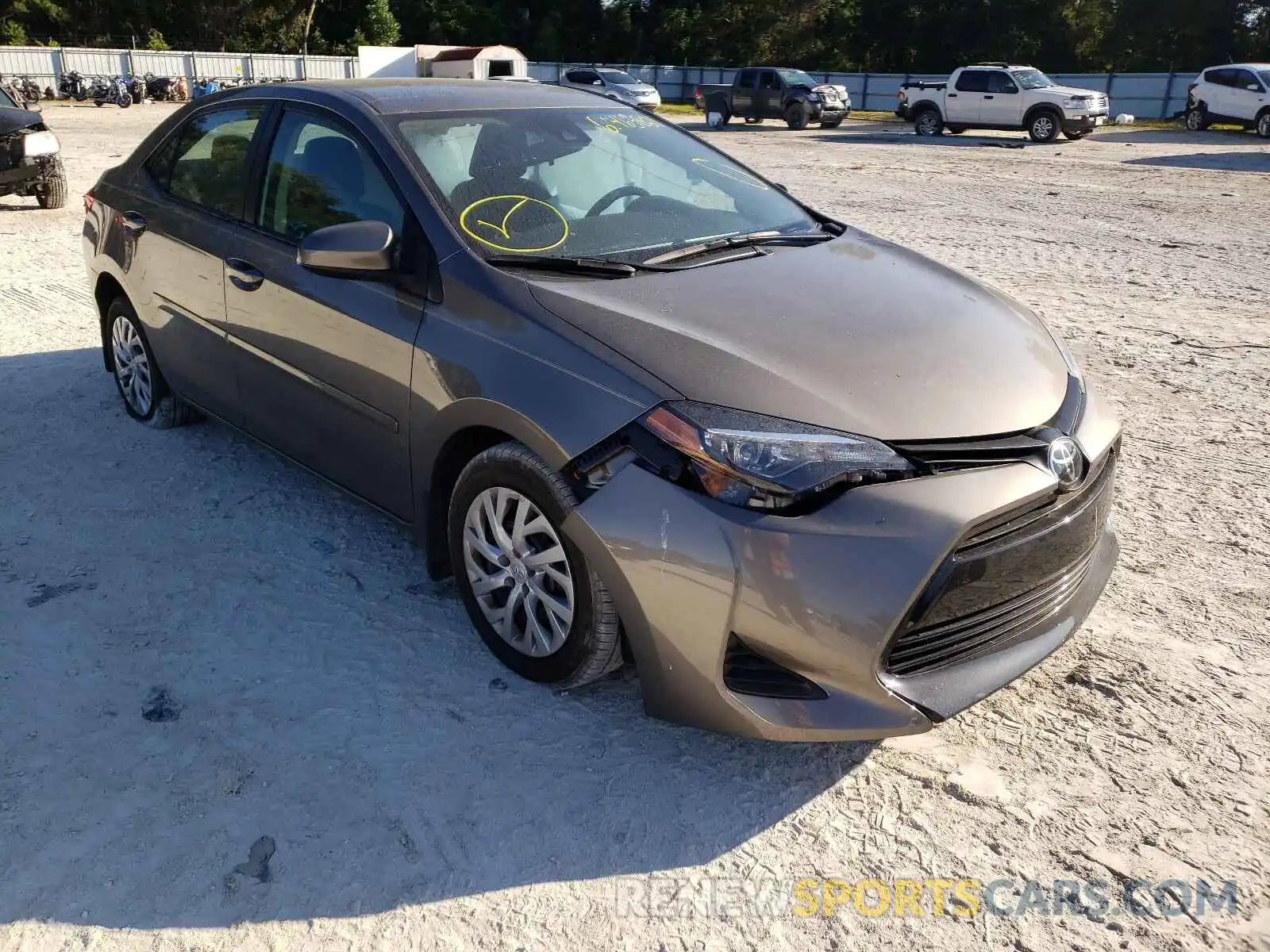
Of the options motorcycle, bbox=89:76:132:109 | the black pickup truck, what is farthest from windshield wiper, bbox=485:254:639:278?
motorcycle, bbox=89:76:132:109

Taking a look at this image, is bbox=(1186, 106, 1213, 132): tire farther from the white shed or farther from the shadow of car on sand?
the shadow of car on sand

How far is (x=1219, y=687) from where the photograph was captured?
3.14 m

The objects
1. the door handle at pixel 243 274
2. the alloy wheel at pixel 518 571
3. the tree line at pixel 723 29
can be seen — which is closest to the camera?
the alloy wheel at pixel 518 571

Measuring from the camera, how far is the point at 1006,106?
1011 inches

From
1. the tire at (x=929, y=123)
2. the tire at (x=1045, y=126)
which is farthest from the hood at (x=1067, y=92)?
the tire at (x=929, y=123)

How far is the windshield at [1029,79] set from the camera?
83.5 feet

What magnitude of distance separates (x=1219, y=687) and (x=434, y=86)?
343 cm

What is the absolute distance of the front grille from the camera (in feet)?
8.21

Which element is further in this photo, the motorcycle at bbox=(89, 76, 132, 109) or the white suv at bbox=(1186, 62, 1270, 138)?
the motorcycle at bbox=(89, 76, 132, 109)

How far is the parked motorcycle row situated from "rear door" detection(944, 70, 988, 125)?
20.7 metres

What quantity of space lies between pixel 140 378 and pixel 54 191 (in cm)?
791

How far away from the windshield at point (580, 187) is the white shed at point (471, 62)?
38.2 metres

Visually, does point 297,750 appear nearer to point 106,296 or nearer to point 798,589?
point 798,589

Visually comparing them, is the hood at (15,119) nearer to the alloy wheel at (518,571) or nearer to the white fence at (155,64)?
the alloy wheel at (518,571)
